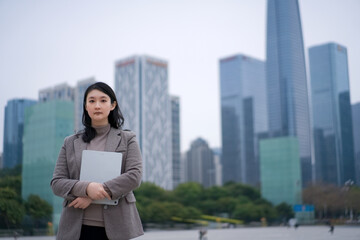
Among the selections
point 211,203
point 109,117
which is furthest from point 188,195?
point 109,117

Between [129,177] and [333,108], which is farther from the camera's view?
[333,108]

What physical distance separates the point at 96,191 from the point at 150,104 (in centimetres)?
7512

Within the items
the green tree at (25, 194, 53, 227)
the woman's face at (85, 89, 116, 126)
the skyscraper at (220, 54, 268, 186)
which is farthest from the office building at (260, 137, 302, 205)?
the skyscraper at (220, 54, 268, 186)

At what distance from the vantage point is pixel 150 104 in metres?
76.7

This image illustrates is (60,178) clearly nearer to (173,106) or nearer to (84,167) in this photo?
(84,167)

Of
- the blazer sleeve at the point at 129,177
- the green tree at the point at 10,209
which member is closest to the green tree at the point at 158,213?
the green tree at the point at 10,209

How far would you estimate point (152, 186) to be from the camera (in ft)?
142

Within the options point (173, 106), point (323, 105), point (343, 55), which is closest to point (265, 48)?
point (173, 106)

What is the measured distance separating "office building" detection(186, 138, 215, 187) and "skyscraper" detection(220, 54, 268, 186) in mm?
9707

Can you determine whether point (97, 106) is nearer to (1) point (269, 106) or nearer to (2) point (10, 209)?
(2) point (10, 209)

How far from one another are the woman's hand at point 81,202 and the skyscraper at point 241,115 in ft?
297

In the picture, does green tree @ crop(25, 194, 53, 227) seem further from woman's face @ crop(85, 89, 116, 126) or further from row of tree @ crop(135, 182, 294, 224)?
woman's face @ crop(85, 89, 116, 126)

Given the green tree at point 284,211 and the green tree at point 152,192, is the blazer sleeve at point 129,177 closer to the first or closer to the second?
the green tree at point 152,192

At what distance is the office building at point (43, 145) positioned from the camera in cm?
2086
